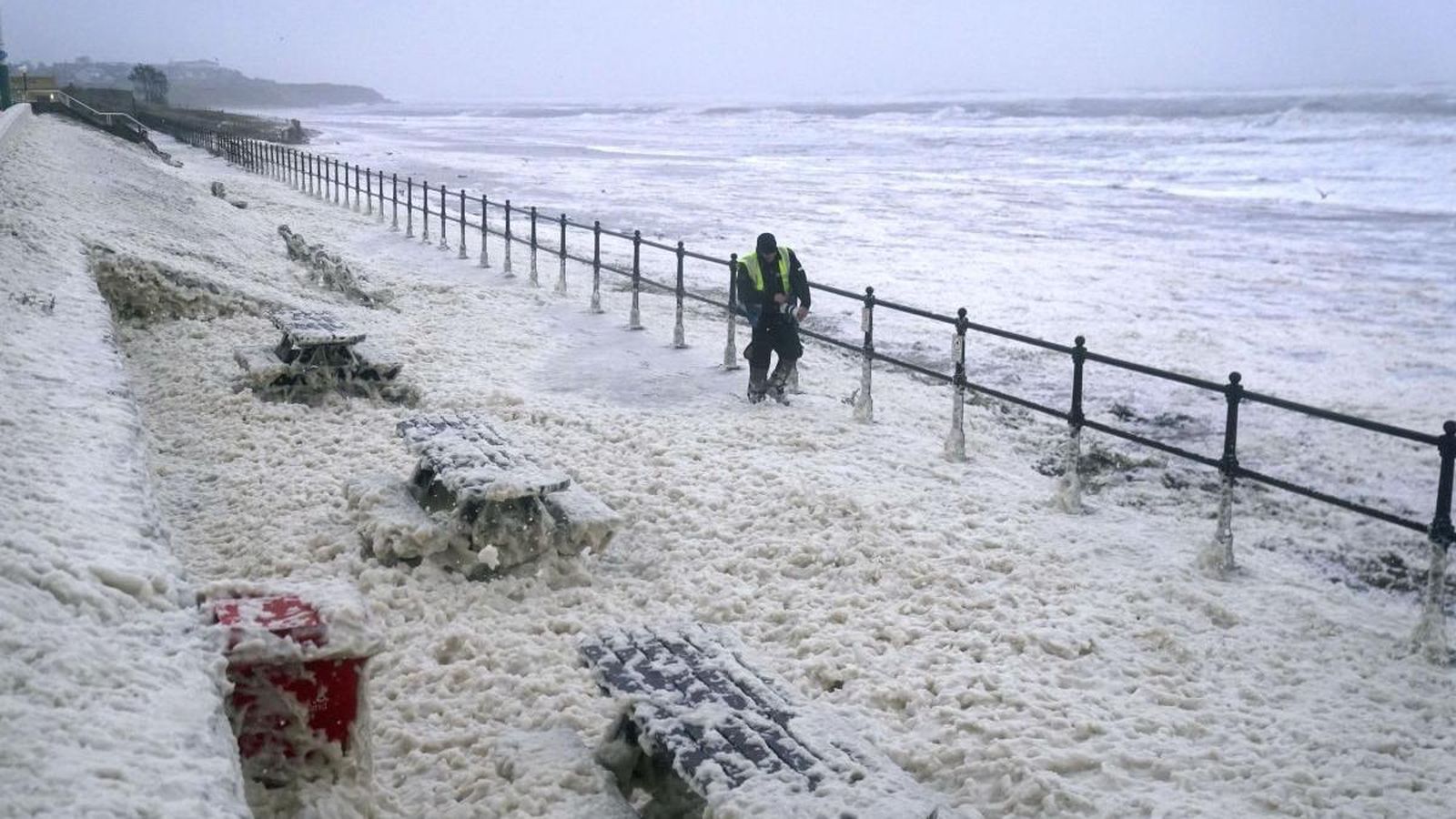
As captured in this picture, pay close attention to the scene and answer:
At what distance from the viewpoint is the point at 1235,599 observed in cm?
578

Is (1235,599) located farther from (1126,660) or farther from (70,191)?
(70,191)

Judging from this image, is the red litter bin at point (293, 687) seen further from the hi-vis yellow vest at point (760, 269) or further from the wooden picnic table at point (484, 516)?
the hi-vis yellow vest at point (760, 269)

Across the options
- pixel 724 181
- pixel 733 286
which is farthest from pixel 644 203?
pixel 733 286

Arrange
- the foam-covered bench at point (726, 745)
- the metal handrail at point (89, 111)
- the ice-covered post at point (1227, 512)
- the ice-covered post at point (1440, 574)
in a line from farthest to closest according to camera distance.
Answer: the metal handrail at point (89, 111)
the ice-covered post at point (1227, 512)
the ice-covered post at point (1440, 574)
the foam-covered bench at point (726, 745)

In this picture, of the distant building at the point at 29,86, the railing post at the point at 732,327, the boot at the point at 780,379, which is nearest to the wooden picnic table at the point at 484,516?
the boot at the point at 780,379

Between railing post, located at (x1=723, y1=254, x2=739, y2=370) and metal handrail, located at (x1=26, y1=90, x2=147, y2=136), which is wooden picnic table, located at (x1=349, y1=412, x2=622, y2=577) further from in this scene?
metal handrail, located at (x1=26, y1=90, x2=147, y2=136)

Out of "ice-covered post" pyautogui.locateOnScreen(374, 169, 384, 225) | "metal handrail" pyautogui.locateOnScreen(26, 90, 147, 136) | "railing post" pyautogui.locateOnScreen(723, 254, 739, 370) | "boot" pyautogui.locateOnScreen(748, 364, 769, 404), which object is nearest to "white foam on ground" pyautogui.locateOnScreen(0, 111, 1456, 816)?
"boot" pyautogui.locateOnScreen(748, 364, 769, 404)

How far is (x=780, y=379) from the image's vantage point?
9.58 meters

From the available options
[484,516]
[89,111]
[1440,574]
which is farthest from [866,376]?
[89,111]

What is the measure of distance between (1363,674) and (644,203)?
25508mm

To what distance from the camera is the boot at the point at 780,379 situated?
955 cm

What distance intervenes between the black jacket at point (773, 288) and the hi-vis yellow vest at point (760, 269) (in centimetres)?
2

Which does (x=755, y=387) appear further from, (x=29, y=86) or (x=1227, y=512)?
(x=29, y=86)

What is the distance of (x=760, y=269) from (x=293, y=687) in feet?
20.8
